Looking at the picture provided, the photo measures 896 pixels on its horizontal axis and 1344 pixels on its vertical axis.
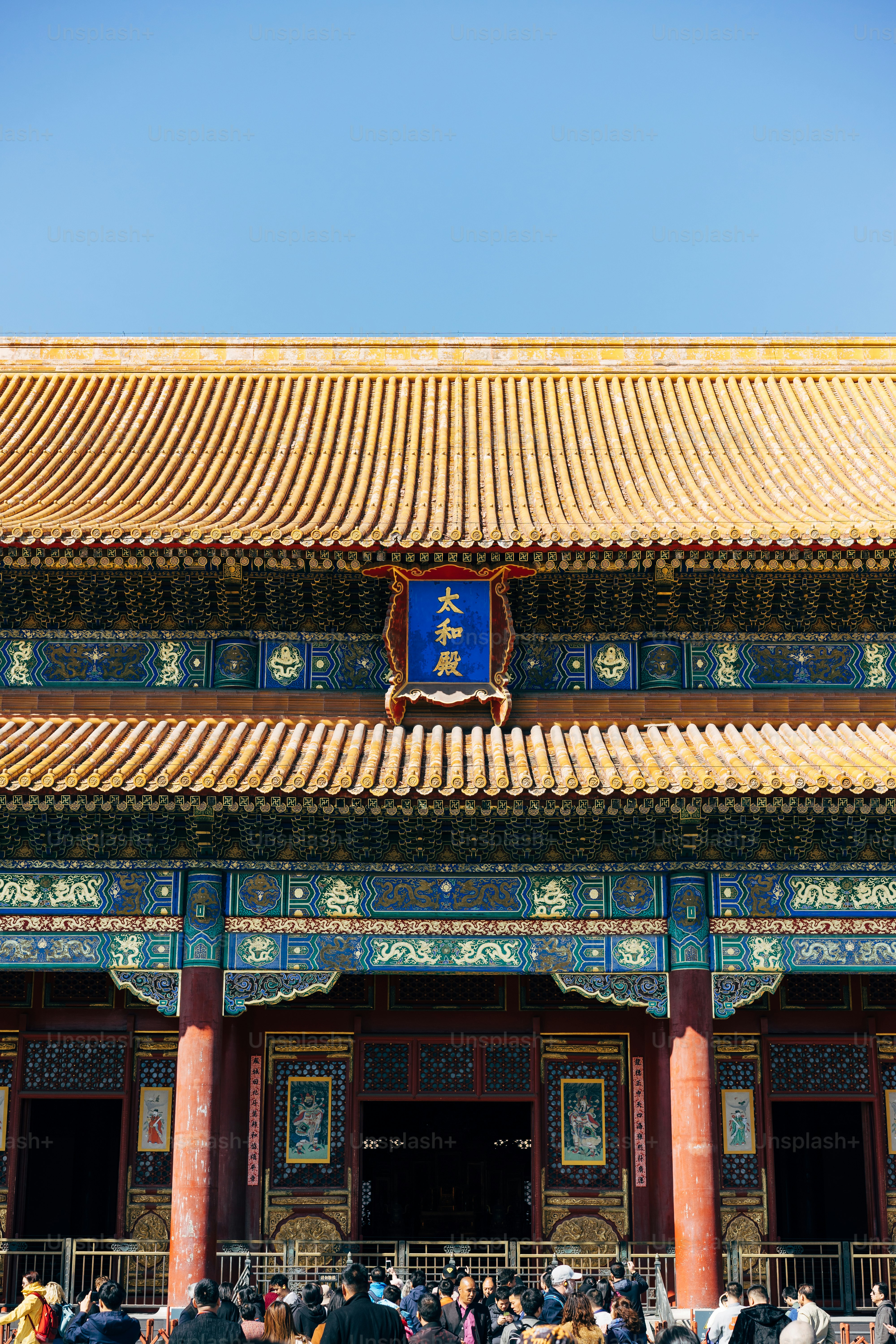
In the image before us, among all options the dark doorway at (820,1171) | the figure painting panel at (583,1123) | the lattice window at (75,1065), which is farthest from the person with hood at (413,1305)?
the dark doorway at (820,1171)

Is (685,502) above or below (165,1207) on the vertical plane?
above

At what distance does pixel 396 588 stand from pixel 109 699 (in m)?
2.86

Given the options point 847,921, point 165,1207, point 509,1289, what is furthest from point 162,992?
point 847,921

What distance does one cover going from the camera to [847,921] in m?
11.7

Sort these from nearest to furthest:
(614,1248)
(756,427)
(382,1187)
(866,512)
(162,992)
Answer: (162,992) < (614,1248) < (866,512) < (382,1187) < (756,427)

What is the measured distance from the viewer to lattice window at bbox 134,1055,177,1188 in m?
13.1

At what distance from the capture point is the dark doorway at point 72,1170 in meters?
13.6

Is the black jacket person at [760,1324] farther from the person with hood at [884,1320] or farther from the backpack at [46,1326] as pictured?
the backpack at [46,1326]

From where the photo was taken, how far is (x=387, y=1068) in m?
13.4

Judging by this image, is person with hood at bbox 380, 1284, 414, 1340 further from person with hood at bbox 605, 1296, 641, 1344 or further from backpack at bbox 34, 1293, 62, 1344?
backpack at bbox 34, 1293, 62, 1344

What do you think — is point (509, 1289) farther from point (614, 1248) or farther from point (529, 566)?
point (529, 566)

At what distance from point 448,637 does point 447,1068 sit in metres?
4.12

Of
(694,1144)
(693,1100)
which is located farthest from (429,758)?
(694,1144)

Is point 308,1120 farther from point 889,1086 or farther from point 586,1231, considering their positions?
point 889,1086
